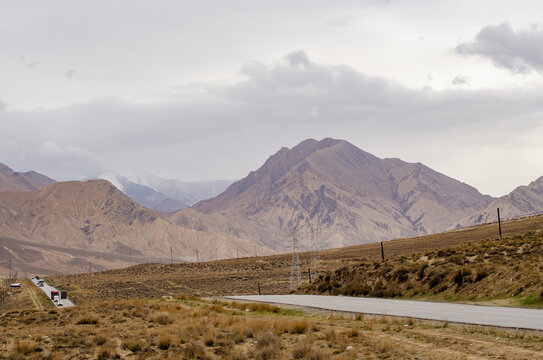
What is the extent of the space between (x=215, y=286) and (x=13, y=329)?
62798mm

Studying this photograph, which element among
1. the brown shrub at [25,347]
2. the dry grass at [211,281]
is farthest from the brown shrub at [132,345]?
the dry grass at [211,281]

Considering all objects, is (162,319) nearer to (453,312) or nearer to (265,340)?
(265,340)

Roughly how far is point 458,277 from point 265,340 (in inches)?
593

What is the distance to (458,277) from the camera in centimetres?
2731

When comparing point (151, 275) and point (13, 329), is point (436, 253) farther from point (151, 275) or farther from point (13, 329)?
point (151, 275)

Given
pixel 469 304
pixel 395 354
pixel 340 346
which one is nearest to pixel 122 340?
pixel 340 346

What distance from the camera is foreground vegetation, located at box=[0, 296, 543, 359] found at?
13.9 m

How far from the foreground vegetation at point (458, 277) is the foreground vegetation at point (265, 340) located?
7042 millimetres

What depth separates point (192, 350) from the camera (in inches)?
588

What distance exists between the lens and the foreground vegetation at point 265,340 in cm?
1388

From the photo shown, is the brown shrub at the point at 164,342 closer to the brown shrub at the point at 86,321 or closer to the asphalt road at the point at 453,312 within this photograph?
the brown shrub at the point at 86,321

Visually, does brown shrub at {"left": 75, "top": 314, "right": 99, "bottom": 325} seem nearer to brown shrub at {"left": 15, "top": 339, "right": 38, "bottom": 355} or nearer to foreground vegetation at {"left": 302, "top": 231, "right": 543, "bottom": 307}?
brown shrub at {"left": 15, "top": 339, "right": 38, "bottom": 355}

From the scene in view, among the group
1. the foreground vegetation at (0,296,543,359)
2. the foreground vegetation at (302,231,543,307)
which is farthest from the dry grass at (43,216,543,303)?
the foreground vegetation at (0,296,543,359)

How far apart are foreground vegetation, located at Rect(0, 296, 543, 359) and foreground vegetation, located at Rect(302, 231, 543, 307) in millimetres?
7042
